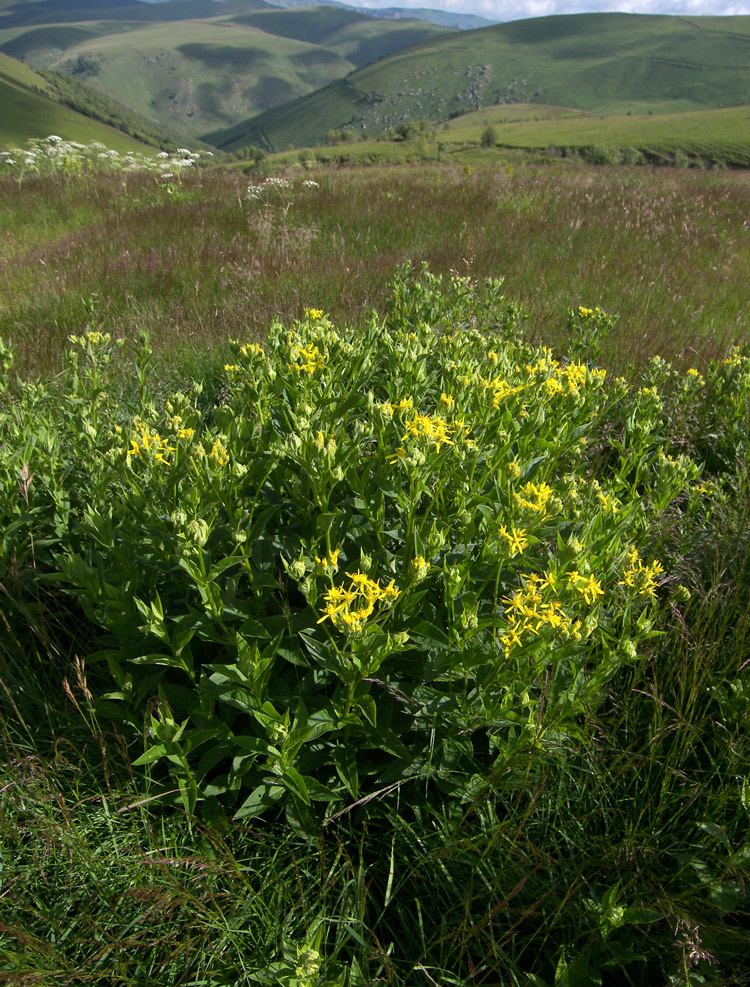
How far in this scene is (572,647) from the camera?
154cm

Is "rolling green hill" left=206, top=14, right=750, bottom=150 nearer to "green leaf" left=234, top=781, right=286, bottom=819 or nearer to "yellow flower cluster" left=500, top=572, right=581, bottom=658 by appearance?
"yellow flower cluster" left=500, top=572, right=581, bottom=658

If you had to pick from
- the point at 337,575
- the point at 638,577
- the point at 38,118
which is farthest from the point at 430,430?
the point at 38,118

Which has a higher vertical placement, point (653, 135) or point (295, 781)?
point (653, 135)

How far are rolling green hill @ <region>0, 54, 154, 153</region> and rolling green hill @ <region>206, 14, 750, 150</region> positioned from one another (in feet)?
144

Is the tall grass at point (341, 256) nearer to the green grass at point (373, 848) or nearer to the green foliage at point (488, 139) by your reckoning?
the green grass at point (373, 848)

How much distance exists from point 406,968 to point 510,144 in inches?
2046

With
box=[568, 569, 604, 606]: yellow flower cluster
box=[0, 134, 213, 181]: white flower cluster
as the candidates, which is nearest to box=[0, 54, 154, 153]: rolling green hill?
box=[0, 134, 213, 181]: white flower cluster

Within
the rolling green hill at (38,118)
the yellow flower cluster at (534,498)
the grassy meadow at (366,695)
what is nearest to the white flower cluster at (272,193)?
the grassy meadow at (366,695)

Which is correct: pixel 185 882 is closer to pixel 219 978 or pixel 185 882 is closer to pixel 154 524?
pixel 219 978

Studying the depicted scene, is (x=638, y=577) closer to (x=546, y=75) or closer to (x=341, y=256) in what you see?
(x=341, y=256)

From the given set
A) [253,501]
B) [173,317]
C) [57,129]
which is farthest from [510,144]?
[57,129]

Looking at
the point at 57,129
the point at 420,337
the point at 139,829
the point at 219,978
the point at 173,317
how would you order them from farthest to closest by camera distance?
the point at 57,129 < the point at 173,317 < the point at 420,337 < the point at 139,829 < the point at 219,978

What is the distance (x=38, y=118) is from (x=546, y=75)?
105 m

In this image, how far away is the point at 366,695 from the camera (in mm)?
1537
